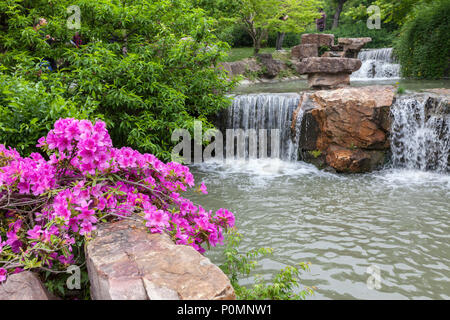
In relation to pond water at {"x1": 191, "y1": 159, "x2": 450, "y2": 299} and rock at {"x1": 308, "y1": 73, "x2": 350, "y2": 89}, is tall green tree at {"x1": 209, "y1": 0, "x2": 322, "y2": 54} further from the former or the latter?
pond water at {"x1": 191, "y1": 159, "x2": 450, "y2": 299}

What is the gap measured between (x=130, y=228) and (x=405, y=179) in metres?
6.55

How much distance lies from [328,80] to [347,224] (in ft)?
22.1

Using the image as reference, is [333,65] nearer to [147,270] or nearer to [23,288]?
[147,270]

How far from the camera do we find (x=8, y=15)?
6.59 m

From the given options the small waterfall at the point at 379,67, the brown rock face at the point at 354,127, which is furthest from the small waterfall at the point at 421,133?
the small waterfall at the point at 379,67

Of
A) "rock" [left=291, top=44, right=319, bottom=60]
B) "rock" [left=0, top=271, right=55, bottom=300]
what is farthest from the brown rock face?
"rock" [left=291, top=44, right=319, bottom=60]

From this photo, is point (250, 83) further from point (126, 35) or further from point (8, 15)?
point (8, 15)

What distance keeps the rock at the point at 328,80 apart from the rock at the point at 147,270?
31.4 feet

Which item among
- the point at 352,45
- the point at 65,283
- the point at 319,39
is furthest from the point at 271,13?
the point at 65,283

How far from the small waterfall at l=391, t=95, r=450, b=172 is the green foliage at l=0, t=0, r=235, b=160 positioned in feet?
13.7

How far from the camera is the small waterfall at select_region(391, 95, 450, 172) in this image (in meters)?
7.65

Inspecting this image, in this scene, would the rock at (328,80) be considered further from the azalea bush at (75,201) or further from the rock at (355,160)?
the azalea bush at (75,201)

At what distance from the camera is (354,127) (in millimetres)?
8000

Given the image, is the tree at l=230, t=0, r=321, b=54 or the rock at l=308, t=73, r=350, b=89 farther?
the tree at l=230, t=0, r=321, b=54
